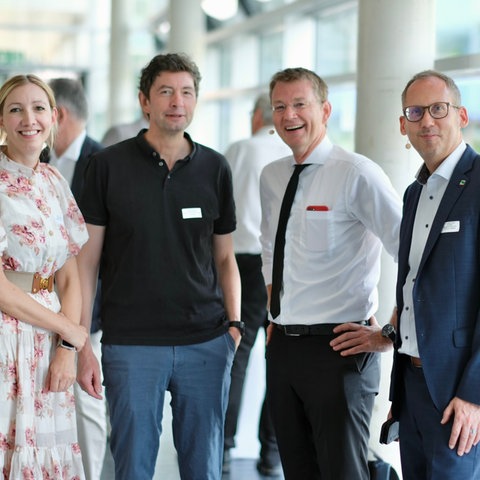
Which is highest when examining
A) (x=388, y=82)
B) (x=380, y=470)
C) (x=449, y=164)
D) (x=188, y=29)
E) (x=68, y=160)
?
(x=188, y=29)

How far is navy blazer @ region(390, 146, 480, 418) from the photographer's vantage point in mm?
2727

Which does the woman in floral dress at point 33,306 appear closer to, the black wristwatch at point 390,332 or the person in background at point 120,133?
the black wristwatch at point 390,332

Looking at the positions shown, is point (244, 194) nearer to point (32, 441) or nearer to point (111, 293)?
point (111, 293)

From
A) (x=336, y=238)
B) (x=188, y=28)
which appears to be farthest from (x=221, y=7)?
(x=336, y=238)

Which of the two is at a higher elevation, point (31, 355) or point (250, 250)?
point (250, 250)

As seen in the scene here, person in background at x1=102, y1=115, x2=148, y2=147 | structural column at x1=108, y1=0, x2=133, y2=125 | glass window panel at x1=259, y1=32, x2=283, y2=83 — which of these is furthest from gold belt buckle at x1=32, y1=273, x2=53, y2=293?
structural column at x1=108, y1=0, x2=133, y2=125

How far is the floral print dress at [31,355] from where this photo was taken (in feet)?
9.93

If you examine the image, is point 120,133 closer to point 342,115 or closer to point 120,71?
point 342,115

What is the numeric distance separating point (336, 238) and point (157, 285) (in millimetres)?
693

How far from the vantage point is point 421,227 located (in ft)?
9.67

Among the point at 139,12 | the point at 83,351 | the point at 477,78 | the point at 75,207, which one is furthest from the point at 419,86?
the point at 139,12

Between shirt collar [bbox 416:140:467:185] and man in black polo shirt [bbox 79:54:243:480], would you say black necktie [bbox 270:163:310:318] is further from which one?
shirt collar [bbox 416:140:467:185]

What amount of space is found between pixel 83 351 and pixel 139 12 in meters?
12.9

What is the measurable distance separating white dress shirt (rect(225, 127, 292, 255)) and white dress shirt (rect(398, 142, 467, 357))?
2.59m
